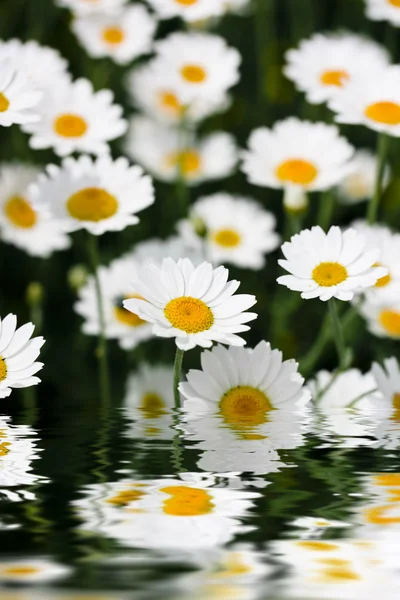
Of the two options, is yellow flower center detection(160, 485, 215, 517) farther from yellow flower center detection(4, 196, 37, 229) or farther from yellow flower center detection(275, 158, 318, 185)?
yellow flower center detection(4, 196, 37, 229)

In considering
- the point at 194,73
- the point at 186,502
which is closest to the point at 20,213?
the point at 194,73

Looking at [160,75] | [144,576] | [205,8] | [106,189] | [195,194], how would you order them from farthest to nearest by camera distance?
[195,194], [160,75], [205,8], [106,189], [144,576]

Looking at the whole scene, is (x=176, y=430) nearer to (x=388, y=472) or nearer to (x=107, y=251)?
(x=388, y=472)

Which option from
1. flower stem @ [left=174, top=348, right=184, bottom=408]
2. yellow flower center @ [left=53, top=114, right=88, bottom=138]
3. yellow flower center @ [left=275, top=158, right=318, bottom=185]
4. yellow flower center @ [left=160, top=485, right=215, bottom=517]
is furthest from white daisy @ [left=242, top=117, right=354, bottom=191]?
yellow flower center @ [left=160, top=485, right=215, bottom=517]

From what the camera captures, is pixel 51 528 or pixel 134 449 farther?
pixel 134 449

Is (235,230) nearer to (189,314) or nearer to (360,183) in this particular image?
(360,183)

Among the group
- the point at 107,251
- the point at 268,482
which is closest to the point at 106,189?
the point at 268,482
